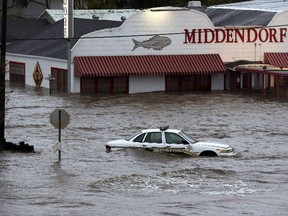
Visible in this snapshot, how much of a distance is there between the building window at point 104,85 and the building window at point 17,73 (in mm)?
8557

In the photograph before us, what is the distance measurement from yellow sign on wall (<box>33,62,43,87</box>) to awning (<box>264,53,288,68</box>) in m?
14.9

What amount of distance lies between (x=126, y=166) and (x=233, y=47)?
1400 inches

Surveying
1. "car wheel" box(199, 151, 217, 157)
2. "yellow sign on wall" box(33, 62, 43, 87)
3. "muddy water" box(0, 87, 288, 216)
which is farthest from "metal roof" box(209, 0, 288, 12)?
"car wheel" box(199, 151, 217, 157)

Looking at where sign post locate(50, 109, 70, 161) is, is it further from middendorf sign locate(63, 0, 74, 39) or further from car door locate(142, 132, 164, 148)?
middendorf sign locate(63, 0, 74, 39)

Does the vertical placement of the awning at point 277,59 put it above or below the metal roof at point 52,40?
below

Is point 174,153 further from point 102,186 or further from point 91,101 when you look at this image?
point 91,101

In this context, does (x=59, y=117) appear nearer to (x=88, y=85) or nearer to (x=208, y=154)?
(x=208, y=154)

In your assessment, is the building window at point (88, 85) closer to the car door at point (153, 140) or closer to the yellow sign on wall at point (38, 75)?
the yellow sign on wall at point (38, 75)

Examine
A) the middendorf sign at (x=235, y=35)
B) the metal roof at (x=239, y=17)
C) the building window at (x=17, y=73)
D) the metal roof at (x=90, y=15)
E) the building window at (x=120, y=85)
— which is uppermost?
the metal roof at (x=90, y=15)

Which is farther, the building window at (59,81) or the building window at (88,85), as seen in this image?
the building window at (59,81)

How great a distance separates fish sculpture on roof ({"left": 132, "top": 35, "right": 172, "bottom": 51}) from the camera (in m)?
66.1

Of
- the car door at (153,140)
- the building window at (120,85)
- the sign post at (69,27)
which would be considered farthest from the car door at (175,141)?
the building window at (120,85)

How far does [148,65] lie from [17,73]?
11180 millimetres

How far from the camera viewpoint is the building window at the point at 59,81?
213 feet
